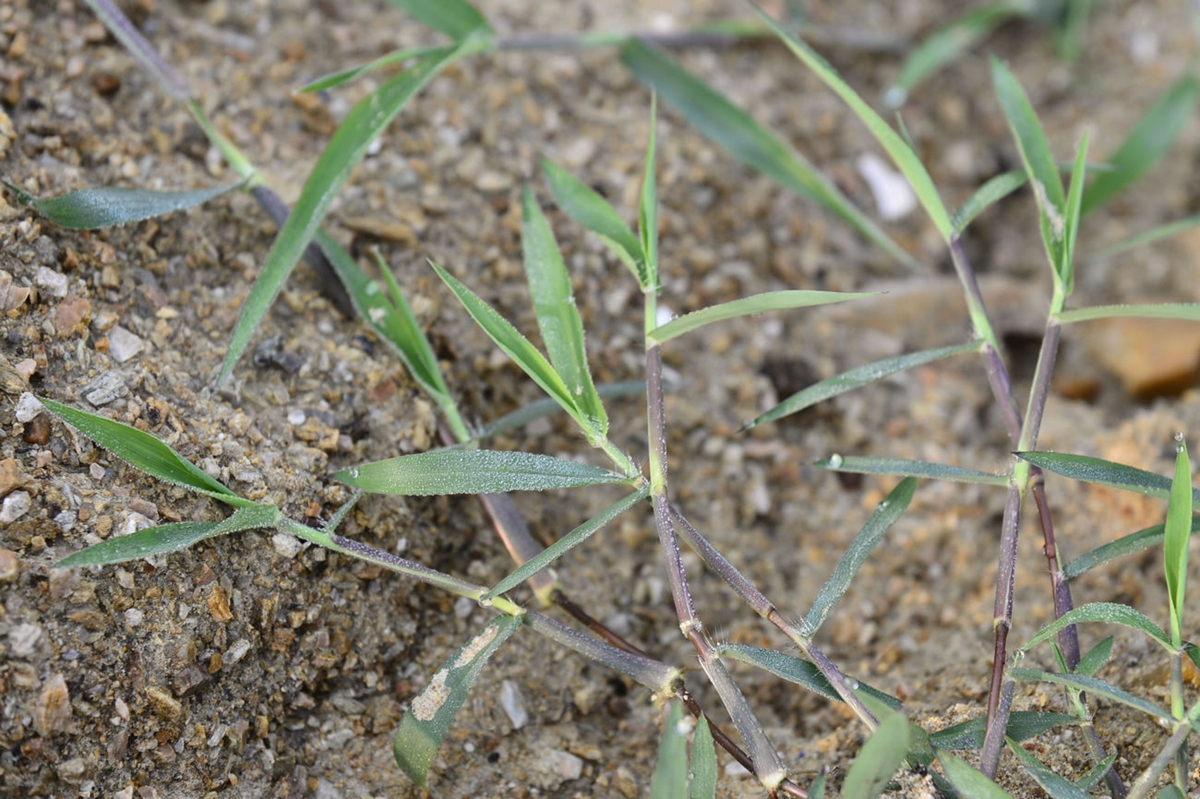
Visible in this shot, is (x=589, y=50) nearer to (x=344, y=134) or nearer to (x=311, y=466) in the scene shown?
(x=344, y=134)

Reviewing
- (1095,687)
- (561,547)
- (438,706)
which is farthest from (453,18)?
(1095,687)

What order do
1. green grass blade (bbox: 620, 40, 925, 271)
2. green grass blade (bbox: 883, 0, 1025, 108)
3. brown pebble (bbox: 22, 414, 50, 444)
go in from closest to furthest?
brown pebble (bbox: 22, 414, 50, 444), green grass blade (bbox: 620, 40, 925, 271), green grass blade (bbox: 883, 0, 1025, 108)

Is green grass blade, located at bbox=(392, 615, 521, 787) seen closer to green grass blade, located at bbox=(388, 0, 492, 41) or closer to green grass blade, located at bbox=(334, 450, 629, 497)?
green grass blade, located at bbox=(334, 450, 629, 497)

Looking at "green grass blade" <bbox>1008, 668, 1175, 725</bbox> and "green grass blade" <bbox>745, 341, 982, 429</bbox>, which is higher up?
"green grass blade" <bbox>745, 341, 982, 429</bbox>

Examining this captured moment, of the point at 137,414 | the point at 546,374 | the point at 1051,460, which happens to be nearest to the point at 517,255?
the point at 546,374

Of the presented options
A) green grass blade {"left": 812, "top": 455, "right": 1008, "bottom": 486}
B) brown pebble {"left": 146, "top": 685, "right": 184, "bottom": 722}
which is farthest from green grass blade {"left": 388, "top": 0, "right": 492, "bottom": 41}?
brown pebble {"left": 146, "top": 685, "right": 184, "bottom": 722}

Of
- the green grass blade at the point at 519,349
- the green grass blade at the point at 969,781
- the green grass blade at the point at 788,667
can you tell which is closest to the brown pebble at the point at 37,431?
the green grass blade at the point at 519,349
